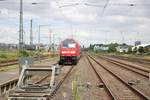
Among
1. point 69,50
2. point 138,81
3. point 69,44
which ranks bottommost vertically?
point 138,81

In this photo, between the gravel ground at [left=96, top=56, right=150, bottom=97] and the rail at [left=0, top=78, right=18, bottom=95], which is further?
the gravel ground at [left=96, top=56, right=150, bottom=97]

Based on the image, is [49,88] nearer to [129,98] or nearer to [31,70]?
[31,70]

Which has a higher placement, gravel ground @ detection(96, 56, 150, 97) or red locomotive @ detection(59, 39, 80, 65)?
red locomotive @ detection(59, 39, 80, 65)

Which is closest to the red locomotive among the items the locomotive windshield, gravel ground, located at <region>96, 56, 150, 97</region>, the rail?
the locomotive windshield

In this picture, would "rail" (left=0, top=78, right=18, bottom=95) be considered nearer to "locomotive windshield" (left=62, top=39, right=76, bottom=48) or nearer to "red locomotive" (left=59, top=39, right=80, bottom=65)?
"red locomotive" (left=59, top=39, right=80, bottom=65)

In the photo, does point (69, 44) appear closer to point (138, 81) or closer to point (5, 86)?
point (138, 81)

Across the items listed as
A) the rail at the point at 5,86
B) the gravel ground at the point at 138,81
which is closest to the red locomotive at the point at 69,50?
the gravel ground at the point at 138,81

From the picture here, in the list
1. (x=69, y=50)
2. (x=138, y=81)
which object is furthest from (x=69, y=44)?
(x=138, y=81)

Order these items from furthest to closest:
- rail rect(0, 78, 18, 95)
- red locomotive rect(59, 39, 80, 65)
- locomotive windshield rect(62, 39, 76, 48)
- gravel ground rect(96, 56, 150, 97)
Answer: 1. locomotive windshield rect(62, 39, 76, 48)
2. red locomotive rect(59, 39, 80, 65)
3. gravel ground rect(96, 56, 150, 97)
4. rail rect(0, 78, 18, 95)

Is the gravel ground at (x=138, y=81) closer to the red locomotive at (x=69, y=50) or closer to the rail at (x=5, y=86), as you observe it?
the rail at (x=5, y=86)

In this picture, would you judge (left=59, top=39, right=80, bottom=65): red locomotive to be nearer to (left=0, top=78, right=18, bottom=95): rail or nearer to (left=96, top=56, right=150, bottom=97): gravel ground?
(left=96, top=56, right=150, bottom=97): gravel ground

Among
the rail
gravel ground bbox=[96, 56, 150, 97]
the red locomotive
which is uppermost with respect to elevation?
the red locomotive

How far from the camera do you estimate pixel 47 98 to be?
1581cm

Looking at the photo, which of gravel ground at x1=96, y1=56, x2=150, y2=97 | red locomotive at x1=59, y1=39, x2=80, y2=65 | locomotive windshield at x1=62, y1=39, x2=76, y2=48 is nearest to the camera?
gravel ground at x1=96, y1=56, x2=150, y2=97
